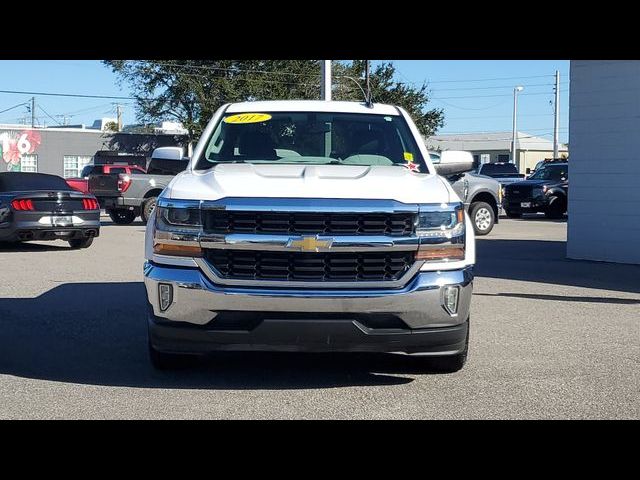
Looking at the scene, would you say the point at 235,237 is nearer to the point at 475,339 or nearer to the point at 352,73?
the point at 475,339

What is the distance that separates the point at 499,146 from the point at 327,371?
90456 millimetres

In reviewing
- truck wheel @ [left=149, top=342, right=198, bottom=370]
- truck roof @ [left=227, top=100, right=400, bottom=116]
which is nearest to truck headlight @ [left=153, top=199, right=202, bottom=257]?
truck wheel @ [left=149, top=342, right=198, bottom=370]

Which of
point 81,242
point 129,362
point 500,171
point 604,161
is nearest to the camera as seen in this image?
point 129,362

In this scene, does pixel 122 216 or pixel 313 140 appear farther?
pixel 122 216

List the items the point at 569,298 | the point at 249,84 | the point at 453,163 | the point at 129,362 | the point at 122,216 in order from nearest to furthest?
the point at 129,362
the point at 453,163
the point at 569,298
the point at 122,216
the point at 249,84

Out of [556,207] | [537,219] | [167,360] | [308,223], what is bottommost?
[537,219]

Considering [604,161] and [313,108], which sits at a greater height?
[313,108]

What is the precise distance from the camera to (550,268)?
14617 mm

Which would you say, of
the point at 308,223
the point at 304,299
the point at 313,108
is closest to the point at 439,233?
the point at 308,223

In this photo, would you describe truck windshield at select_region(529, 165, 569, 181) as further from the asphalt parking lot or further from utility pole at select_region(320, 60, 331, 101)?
the asphalt parking lot

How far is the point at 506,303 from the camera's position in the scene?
419 inches

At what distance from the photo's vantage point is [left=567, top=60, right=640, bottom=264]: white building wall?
50.8 ft

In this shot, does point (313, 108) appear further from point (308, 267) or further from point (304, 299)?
point (304, 299)
